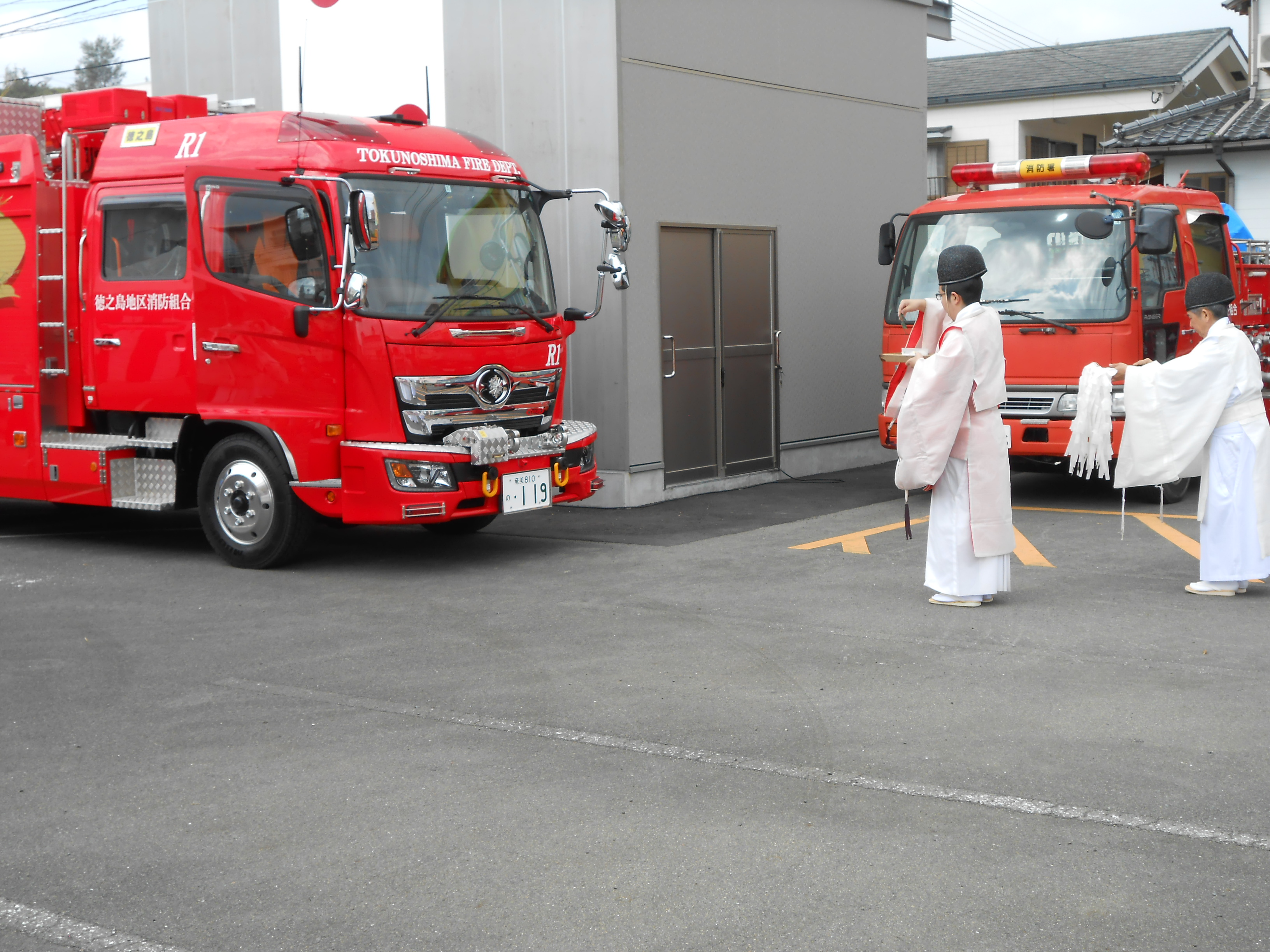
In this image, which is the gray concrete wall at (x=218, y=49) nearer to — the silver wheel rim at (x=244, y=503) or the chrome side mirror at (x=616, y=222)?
the chrome side mirror at (x=616, y=222)

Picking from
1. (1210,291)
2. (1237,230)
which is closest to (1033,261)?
(1210,291)

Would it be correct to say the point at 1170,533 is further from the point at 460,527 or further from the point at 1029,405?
the point at 460,527

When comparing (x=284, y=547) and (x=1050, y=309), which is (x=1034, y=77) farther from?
(x=284, y=547)

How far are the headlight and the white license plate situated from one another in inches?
19.3

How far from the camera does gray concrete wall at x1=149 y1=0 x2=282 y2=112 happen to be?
527 inches

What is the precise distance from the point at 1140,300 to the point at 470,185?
5.39 metres

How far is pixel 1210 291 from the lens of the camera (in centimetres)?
759

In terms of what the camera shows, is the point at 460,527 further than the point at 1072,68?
No

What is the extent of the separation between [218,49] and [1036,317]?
856 centimetres

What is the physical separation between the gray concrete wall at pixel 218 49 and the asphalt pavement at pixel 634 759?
21.3 feet

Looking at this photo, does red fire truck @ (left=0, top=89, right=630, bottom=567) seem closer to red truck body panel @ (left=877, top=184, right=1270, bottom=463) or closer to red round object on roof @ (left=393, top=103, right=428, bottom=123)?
red round object on roof @ (left=393, top=103, right=428, bottom=123)

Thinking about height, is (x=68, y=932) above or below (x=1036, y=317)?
below

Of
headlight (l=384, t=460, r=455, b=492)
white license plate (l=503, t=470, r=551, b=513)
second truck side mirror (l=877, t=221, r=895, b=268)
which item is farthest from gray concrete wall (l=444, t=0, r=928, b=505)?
headlight (l=384, t=460, r=455, b=492)

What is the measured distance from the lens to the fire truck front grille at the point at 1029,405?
10.8 meters
